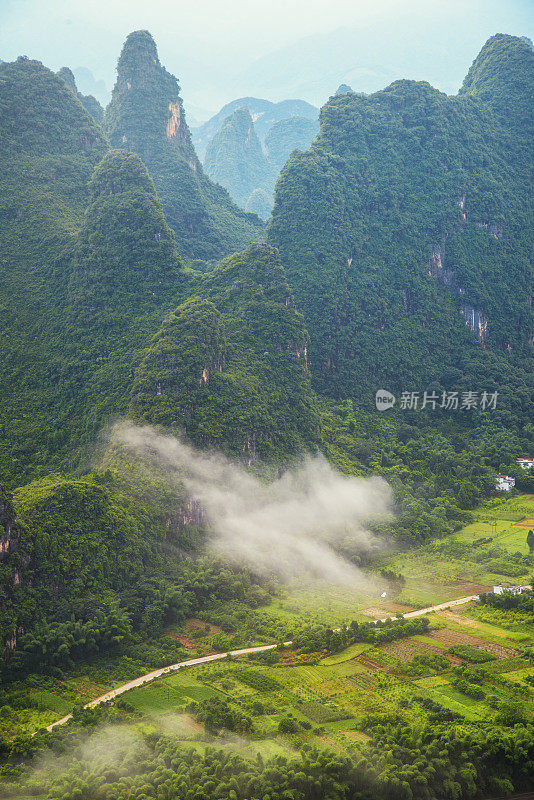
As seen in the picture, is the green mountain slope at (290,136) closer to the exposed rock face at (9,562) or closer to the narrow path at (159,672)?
the narrow path at (159,672)

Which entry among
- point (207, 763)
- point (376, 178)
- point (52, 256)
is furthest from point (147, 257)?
point (207, 763)

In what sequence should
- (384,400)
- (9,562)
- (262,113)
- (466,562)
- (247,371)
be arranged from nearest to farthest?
(9,562) → (466,562) → (247,371) → (384,400) → (262,113)

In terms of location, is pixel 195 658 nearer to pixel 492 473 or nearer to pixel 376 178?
pixel 492 473

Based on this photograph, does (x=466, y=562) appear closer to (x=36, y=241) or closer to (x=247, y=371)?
(x=247, y=371)

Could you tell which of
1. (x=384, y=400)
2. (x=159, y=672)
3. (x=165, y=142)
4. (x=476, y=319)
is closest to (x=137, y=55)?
(x=165, y=142)

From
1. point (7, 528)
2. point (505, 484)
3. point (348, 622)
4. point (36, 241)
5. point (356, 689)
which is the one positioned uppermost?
point (36, 241)
